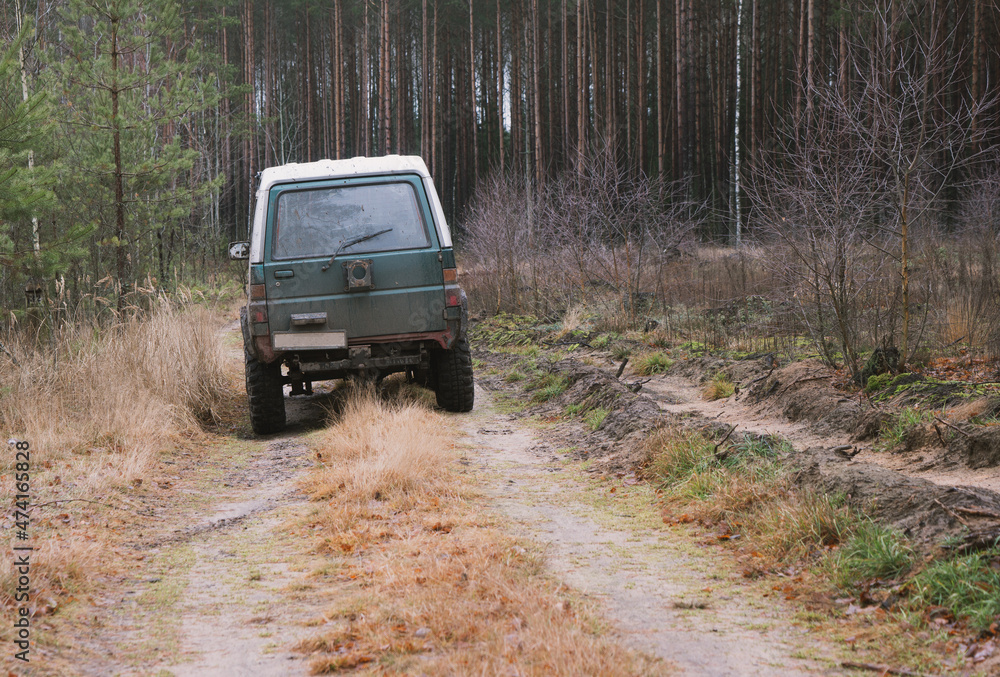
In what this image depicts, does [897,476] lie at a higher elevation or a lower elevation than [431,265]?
lower

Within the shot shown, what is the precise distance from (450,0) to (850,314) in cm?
3376

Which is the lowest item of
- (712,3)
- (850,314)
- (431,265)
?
(850,314)

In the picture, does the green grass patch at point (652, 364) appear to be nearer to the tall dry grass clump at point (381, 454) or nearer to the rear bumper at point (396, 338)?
the rear bumper at point (396, 338)

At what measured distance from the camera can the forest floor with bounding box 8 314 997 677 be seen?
2832 mm

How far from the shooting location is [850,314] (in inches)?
334

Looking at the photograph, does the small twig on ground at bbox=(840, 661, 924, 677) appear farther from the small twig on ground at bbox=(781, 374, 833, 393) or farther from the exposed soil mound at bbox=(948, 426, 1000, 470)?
the small twig on ground at bbox=(781, 374, 833, 393)

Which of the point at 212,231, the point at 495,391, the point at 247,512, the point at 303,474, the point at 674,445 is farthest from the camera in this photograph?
the point at 212,231

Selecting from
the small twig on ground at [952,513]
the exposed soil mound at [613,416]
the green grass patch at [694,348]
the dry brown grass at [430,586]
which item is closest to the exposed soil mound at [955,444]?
the small twig on ground at [952,513]

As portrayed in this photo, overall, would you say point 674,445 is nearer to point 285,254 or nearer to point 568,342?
point 285,254

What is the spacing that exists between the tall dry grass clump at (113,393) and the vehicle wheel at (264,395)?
59cm

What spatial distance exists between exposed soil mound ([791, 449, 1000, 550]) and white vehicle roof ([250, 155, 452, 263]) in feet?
13.6

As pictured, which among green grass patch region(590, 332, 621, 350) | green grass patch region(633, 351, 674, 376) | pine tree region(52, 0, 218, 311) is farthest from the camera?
pine tree region(52, 0, 218, 311)

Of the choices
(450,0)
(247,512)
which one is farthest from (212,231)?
(247,512)

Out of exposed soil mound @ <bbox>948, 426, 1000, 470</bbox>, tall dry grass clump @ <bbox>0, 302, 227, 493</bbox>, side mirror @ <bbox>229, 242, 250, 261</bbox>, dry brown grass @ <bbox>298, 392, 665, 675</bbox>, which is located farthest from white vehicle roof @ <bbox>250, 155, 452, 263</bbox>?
exposed soil mound @ <bbox>948, 426, 1000, 470</bbox>
